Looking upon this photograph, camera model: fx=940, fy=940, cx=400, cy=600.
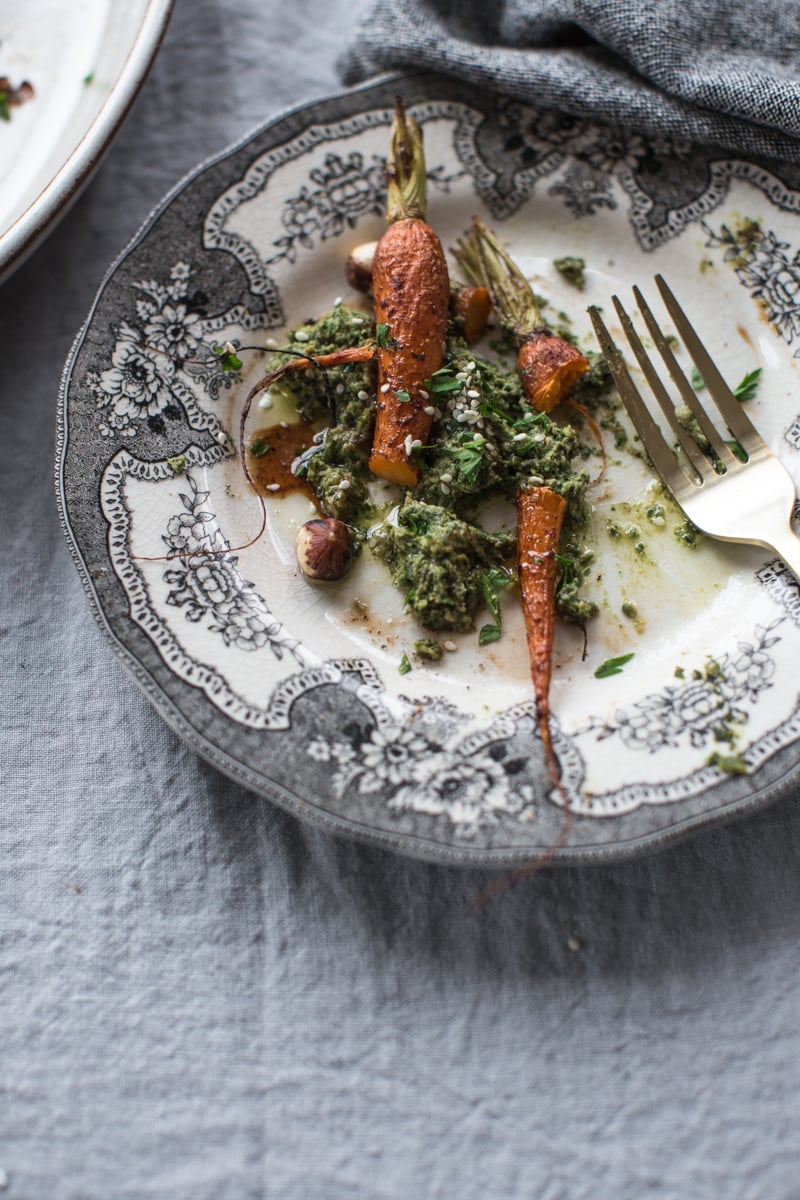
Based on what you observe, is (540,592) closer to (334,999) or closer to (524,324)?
(524,324)

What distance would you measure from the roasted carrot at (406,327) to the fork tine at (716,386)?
0.69 m

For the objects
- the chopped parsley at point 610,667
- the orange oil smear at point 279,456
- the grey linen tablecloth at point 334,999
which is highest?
the orange oil smear at point 279,456

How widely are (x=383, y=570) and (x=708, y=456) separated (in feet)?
3.41

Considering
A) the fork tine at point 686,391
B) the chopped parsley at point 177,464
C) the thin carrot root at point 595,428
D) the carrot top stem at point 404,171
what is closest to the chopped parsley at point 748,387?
the fork tine at point 686,391

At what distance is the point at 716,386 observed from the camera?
2820 mm

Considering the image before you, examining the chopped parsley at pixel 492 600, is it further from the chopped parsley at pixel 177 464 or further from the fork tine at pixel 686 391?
the chopped parsley at pixel 177 464

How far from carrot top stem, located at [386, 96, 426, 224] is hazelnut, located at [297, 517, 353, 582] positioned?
1.12 m

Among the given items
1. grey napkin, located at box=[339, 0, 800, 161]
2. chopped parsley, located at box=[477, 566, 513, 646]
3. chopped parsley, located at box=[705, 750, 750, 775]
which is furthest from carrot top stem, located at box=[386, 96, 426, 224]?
chopped parsley, located at box=[705, 750, 750, 775]

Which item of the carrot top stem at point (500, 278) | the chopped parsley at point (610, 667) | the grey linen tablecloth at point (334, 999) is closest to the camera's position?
the grey linen tablecloth at point (334, 999)

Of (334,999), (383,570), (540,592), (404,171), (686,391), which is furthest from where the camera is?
(404,171)

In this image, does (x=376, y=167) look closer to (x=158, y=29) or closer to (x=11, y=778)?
(x=158, y=29)

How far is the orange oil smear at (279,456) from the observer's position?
2842 mm

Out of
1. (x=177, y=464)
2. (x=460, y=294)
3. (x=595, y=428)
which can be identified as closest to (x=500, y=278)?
(x=460, y=294)

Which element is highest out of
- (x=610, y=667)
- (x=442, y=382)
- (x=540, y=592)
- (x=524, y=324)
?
(x=524, y=324)
